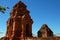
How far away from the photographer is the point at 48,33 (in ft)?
98.4

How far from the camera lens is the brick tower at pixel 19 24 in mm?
31000

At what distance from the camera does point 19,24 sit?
3209cm

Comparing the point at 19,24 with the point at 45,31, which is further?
the point at 19,24

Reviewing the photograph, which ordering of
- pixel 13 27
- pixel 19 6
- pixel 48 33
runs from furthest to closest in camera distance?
pixel 19 6 < pixel 13 27 < pixel 48 33

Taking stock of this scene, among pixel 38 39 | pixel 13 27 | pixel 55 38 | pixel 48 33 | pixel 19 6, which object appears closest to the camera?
pixel 55 38

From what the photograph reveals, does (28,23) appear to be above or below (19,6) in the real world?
below

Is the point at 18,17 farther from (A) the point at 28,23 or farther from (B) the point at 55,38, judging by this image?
(B) the point at 55,38

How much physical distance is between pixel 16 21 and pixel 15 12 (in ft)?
8.77

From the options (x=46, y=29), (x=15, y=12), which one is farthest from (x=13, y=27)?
(x=46, y=29)

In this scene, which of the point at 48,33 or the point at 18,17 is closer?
the point at 48,33

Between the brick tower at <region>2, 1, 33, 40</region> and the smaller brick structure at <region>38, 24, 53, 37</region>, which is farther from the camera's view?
the brick tower at <region>2, 1, 33, 40</region>

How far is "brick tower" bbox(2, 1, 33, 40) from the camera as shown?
31.0 m

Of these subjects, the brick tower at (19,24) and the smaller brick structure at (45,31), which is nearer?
the smaller brick structure at (45,31)

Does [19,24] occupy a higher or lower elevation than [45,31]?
higher
